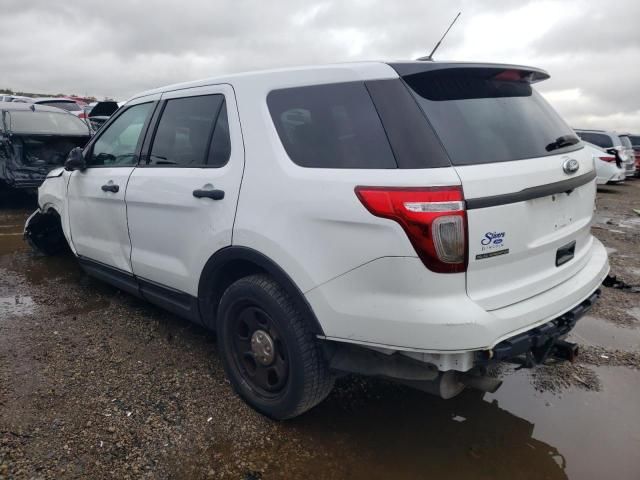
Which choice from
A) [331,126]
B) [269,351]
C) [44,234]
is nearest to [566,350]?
[269,351]

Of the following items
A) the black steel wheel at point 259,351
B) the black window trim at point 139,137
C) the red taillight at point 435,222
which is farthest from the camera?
the black window trim at point 139,137

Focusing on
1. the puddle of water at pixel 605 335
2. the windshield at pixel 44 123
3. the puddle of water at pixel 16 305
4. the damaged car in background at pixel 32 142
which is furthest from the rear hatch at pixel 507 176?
the windshield at pixel 44 123

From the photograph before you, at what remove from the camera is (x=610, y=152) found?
47.3 feet

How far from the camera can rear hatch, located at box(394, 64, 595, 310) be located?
6.97 feet

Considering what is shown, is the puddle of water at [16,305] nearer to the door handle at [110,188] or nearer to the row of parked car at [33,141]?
the door handle at [110,188]

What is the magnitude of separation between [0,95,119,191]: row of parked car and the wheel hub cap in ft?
21.0

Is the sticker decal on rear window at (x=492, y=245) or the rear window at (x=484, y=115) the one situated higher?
the rear window at (x=484, y=115)

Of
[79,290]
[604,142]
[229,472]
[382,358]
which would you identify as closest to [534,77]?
[382,358]

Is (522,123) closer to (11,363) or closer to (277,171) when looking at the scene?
(277,171)

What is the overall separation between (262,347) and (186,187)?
1070mm

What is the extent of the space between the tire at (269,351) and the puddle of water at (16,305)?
2294 millimetres

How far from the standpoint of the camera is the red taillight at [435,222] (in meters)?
2.04

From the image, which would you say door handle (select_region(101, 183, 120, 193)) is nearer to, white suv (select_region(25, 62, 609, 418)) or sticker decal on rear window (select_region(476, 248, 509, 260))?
white suv (select_region(25, 62, 609, 418))

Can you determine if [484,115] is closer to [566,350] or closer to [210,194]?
[566,350]
